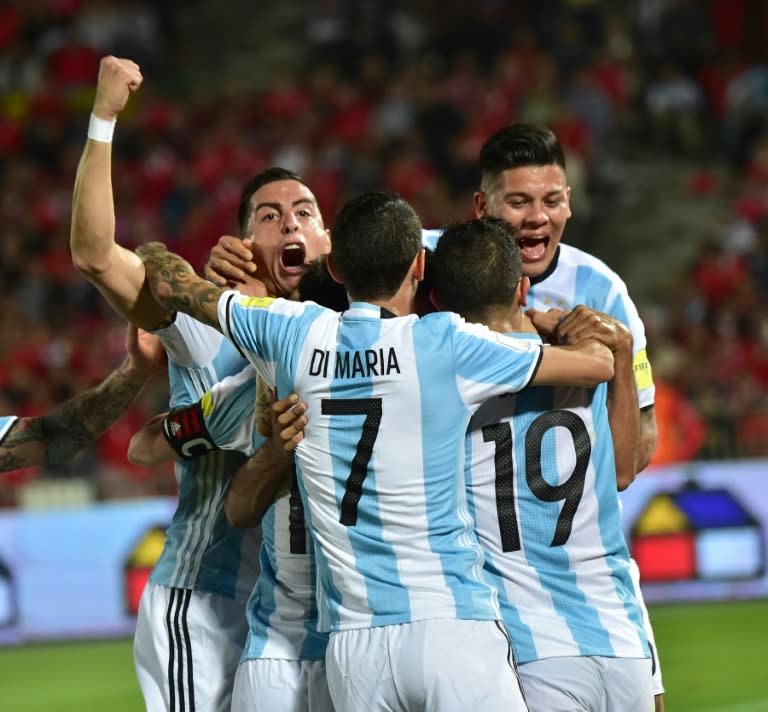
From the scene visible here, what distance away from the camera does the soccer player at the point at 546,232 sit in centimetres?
434

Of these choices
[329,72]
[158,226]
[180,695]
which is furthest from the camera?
[329,72]

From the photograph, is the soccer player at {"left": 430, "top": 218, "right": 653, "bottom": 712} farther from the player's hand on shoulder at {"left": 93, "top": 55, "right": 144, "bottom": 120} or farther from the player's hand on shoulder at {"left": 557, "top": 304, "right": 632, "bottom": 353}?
the player's hand on shoulder at {"left": 93, "top": 55, "right": 144, "bottom": 120}

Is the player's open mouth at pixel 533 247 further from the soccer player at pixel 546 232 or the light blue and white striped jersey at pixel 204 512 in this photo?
the light blue and white striped jersey at pixel 204 512


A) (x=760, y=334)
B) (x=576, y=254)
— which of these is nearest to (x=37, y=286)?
(x=760, y=334)

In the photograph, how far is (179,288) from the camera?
376 centimetres

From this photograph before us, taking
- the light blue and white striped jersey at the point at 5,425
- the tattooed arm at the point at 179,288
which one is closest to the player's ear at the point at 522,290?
the tattooed arm at the point at 179,288

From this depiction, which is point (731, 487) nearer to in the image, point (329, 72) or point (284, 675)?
point (284, 675)

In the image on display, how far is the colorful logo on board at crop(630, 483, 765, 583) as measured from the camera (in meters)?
9.52

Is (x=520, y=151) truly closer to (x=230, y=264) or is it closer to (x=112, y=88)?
(x=230, y=264)

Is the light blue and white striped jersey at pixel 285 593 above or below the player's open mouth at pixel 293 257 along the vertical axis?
below

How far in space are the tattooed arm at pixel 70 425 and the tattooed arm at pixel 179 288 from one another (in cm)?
82

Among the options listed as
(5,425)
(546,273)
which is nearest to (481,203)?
(546,273)

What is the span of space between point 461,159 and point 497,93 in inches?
46.0

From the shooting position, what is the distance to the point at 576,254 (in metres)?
4.46
